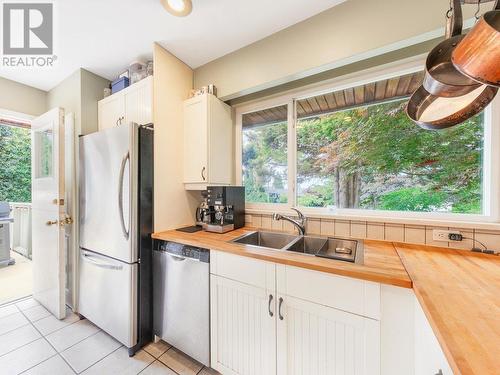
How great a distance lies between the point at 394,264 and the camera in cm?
102

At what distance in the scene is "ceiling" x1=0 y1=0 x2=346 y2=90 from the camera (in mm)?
1388

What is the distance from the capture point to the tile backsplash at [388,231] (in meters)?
1.21

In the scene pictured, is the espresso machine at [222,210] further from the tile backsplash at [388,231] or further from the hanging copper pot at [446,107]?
the hanging copper pot at [446,107]

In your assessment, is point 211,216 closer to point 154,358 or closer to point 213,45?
point 154,358

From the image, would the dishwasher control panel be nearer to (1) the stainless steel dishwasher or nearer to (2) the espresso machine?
(1) the stainless steel dishwasher

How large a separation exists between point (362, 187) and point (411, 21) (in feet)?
3.47

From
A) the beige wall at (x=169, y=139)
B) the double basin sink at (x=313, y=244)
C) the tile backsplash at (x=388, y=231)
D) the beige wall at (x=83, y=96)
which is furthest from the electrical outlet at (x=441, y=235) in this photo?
the beige wall at (x=83, y=96)

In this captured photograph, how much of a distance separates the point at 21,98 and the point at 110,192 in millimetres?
2003

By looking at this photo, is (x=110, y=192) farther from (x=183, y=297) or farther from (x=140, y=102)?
(x=183, y=297)

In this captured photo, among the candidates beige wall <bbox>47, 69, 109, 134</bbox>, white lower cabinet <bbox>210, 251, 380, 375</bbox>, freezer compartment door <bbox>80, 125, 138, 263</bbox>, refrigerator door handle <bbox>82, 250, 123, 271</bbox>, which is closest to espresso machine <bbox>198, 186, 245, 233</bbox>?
white lower cabinet <bbox>210, 251, 380, 375</bbox>

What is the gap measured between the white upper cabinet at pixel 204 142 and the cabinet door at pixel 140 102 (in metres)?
0.32

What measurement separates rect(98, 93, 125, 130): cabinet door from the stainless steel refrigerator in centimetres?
32

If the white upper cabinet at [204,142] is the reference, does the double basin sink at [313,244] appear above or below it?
below

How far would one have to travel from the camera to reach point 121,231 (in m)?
1.59
